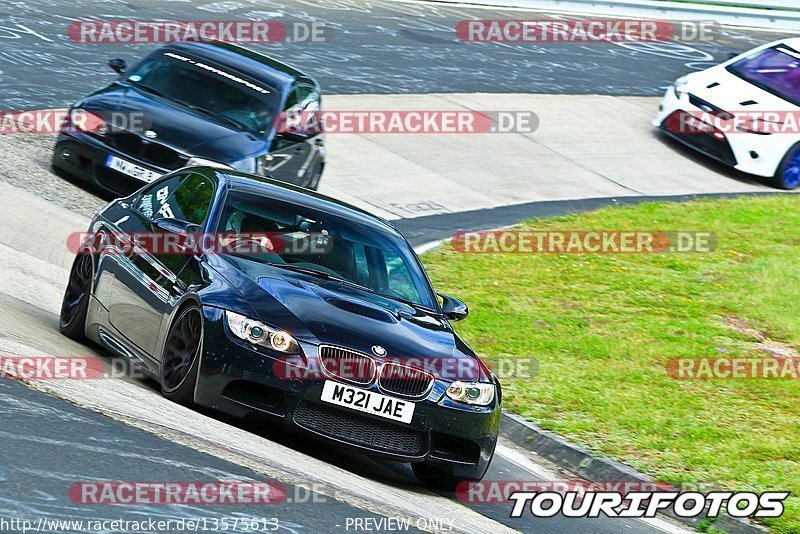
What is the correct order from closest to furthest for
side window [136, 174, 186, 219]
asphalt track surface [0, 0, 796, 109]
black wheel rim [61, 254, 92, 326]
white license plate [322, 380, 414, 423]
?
white license plate [322, 380, 414, 423]
side window [136, 174, 186, 219]
black wheel rim [61, 254, 92, 326]
asphalt track surface [0, 0, 796, 109]

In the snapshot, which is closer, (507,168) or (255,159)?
(255,159)

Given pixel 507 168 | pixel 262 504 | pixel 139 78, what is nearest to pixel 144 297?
pixel 262 504

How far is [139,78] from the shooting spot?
14.4 meters

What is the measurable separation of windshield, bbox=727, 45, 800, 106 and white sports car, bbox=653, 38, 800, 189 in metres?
0.02

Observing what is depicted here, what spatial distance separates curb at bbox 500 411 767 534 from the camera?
317 inches

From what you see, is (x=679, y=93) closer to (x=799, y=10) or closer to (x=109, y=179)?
(x=109, y=179)

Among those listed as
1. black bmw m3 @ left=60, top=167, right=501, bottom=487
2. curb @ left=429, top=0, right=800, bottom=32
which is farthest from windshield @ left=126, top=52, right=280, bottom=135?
curb @ left=429, top=0, right=800, bottom=32

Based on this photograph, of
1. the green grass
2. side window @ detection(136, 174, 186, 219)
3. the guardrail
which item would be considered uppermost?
side window @ detection(136, 174, 186, 219)

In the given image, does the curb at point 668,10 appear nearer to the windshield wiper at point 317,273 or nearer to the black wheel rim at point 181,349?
the windshield wiper at point 317,273

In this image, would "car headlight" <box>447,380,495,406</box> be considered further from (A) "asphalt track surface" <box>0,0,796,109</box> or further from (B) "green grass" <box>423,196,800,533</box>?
(A) "asphalt track surface" <box>0,0,796,109</box>

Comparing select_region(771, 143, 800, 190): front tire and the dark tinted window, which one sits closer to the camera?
the dark tinted window

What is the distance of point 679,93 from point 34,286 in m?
12.8

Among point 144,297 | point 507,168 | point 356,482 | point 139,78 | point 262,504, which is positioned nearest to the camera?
point 262,504

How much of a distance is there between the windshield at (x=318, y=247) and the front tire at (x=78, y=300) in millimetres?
1277
